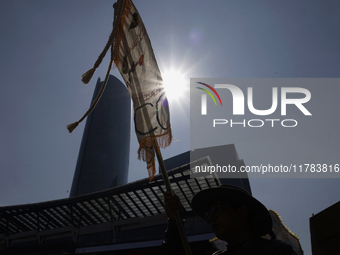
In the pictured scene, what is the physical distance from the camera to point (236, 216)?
6.43 feet

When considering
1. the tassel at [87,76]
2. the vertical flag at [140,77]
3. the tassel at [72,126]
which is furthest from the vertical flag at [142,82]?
the tassel at [72,126]

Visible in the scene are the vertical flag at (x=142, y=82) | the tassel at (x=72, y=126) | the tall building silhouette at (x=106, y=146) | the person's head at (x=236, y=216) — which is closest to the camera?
the person's head at (x=236, y=216)

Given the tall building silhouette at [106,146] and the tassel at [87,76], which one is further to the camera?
the tall building silhouette at [106,146]

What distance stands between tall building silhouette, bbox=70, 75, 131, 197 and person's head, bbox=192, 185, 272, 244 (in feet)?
259

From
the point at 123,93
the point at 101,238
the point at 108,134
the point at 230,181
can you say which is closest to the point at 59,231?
the point at 101,238

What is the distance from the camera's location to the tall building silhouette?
77812 mm

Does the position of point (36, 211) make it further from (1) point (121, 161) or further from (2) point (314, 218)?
(1) point (121, 161)

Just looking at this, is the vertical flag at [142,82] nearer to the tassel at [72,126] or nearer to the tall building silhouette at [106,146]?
the tassel at [72,126]

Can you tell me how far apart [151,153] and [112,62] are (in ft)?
4.35

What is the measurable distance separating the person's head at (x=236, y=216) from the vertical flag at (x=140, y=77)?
3.11ft

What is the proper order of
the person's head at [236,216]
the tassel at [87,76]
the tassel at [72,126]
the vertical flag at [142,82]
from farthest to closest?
the tassel at [87,76] < the tassel at [72,126] < the vertical flag at [142,82] < the person's head at [236,216]

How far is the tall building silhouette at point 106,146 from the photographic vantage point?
77812 millimetres

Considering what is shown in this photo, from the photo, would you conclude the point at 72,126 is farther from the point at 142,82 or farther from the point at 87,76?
the point at 142,82

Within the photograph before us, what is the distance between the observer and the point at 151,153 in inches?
107
